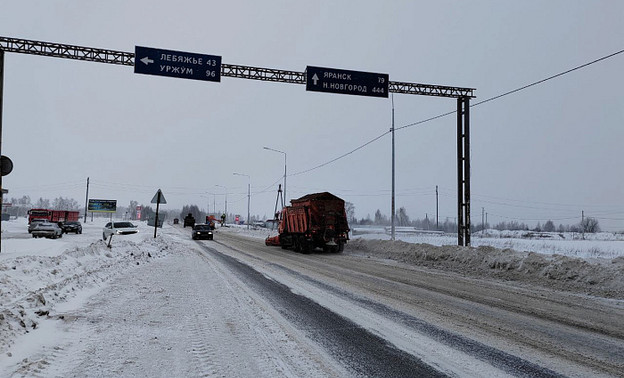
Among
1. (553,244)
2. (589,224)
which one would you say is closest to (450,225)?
(589,224)

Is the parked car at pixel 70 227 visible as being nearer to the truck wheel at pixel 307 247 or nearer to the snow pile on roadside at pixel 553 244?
the snow pile on roadside at pixel 553 244

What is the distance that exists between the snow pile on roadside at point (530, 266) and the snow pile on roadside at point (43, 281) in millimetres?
11568

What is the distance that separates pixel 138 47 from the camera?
17.3 meters

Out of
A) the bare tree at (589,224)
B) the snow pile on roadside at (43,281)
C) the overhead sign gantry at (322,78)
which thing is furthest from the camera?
the bare tree at (589,224)

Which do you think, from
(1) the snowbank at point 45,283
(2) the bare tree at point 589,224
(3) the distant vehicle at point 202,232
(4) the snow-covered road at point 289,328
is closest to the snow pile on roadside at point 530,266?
(4) the snow-covered road at point 289,328

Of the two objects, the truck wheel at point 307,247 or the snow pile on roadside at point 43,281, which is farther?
the truck wheel at point 307,247

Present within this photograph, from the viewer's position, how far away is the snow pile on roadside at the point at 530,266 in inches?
390

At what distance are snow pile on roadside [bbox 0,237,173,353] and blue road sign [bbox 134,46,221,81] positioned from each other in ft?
28.4

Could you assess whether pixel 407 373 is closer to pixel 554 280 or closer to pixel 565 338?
pixel 565 338

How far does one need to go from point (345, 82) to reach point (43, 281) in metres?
15.4

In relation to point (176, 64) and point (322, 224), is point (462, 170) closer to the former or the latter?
point (322, 224)

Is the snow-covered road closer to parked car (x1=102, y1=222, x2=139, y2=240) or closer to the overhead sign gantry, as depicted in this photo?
the overhead sign gantry

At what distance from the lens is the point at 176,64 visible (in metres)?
17.7

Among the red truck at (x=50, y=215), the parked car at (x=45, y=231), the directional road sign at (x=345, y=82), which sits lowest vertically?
the parked car at (x=45, y=231)
